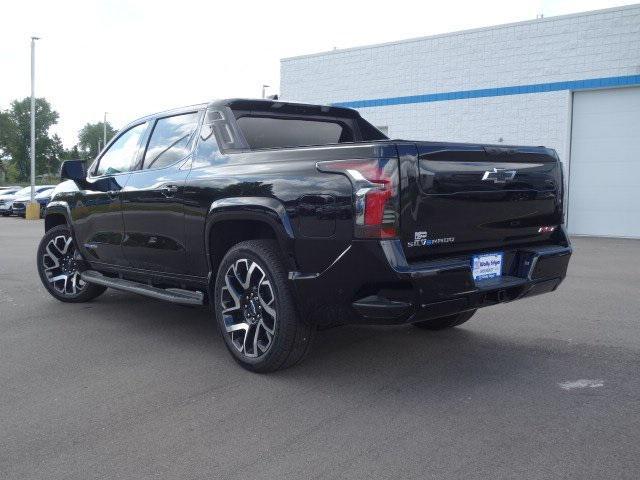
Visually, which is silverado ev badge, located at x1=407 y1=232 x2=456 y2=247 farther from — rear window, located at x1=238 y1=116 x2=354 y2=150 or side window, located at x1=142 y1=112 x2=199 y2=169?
A: side window, located at x1=142 y1=112 x2=199 y2=169

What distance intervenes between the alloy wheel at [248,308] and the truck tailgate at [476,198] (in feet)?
3.50

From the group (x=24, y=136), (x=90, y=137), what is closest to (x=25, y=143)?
(x=24, y=136)

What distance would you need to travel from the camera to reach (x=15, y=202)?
96.0ft

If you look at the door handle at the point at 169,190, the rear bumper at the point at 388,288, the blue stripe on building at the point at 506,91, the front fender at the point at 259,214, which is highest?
the blue stripe on building at the point at 506,91

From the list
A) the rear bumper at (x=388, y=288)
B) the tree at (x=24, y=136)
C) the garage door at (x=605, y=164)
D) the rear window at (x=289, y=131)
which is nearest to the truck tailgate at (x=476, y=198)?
the rear bumper at (x=388, y=288)

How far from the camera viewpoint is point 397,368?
441cm

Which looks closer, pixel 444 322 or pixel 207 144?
pixel 207 144

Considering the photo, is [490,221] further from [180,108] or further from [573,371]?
[180,108]

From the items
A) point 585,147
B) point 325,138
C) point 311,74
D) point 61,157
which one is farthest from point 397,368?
point 61,157

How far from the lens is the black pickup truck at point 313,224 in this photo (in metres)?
3.58

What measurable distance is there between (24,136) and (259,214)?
4643 inches

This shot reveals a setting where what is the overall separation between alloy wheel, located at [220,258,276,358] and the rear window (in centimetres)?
109

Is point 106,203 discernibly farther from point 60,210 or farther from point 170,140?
point 60,210

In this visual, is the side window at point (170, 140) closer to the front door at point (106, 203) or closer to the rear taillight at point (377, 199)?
the front door at point (106, 203)
